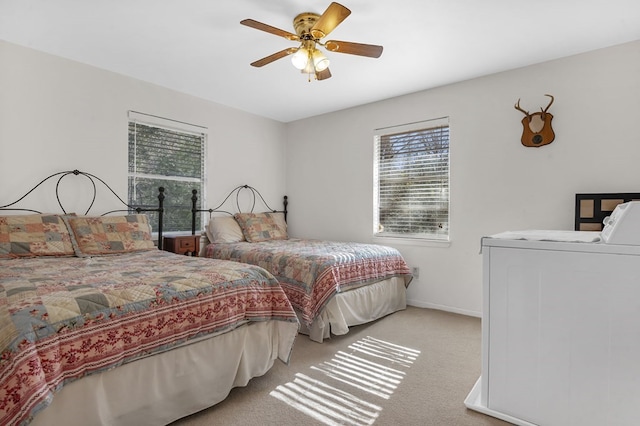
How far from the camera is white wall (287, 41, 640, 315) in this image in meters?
2.72

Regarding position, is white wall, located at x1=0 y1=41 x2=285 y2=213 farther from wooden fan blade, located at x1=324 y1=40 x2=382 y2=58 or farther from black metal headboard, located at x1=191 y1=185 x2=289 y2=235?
wooden fan blade, located at x1=324 y1=40 x2=382 y2=58

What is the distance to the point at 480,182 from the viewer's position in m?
3.38

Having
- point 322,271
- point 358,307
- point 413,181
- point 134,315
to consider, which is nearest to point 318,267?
point 322,271

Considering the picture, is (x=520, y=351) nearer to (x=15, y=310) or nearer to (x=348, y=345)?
(x=348, y=345)

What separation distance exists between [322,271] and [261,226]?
1.73 metres

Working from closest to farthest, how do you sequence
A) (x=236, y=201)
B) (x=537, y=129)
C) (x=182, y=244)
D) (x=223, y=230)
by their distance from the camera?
(x=537, y=129), (x=182, y=244), (x=223, y=230), (x=236, y=201)

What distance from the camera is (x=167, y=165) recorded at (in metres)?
3.82

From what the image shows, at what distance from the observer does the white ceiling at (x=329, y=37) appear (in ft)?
7.32

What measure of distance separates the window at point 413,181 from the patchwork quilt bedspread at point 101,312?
89.3 inches

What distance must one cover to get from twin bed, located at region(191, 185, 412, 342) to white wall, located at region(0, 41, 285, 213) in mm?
538

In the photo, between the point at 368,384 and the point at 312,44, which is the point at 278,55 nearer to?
the point at 312,44

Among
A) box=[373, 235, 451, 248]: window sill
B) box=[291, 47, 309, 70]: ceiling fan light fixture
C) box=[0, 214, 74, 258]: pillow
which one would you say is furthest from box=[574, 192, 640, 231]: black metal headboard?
box=[0, 214, 74, 258]: pillow

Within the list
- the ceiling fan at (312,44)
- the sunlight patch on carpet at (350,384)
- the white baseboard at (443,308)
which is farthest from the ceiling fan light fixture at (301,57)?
the white baseboard at (443,308)

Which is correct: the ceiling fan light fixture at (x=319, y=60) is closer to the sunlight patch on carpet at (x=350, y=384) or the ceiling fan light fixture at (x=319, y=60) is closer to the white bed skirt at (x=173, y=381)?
the white bed skirt at (x=173, y=381)
